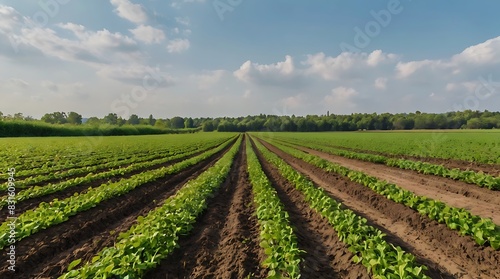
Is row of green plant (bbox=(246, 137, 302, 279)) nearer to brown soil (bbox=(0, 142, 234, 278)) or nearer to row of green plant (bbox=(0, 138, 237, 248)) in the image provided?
brown soil (bbox=(0, 142, 234, 278))

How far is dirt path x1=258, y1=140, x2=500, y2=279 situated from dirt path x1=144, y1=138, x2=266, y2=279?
3.62 meters

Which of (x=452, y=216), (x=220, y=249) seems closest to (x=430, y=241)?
(x=452, y=216)

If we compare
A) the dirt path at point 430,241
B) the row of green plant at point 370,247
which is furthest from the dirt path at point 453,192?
the row of green plant at point 370,247

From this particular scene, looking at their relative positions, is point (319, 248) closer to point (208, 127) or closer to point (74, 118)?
point (208, 127)

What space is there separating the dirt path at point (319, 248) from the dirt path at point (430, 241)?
1.50m

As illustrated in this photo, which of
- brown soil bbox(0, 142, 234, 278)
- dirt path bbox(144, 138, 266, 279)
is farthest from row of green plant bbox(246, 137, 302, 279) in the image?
brown soil bbox(0, 142, 234, 278)

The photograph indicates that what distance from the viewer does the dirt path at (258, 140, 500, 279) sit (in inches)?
214

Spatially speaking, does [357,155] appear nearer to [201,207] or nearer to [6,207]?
[201,207]

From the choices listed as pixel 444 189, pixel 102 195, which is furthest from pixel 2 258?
pixel 444 189

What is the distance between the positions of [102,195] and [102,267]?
19.7 feet

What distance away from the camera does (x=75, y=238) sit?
6805mm

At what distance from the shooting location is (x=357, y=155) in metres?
25.6

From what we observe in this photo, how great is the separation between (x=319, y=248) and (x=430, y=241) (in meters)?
2.95

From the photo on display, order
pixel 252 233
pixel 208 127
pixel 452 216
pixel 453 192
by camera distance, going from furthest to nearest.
A: pixel 208 127
pixel 453 192
pixel 252 233
pixel 452 216
